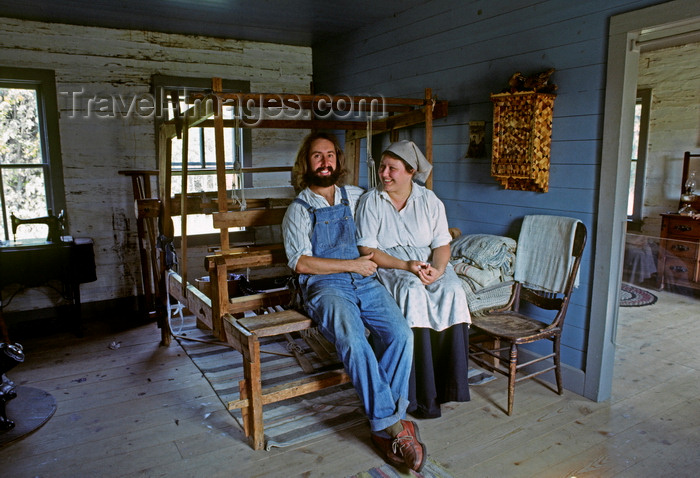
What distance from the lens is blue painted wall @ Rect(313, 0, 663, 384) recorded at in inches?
126

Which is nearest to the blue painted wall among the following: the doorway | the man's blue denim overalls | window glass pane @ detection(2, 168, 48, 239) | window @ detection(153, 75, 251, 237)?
the doorway

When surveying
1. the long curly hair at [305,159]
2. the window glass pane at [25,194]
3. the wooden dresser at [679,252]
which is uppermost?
the long curly hair at [305,159]

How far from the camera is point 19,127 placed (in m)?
4.88

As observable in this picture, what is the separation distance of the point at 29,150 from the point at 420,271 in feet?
13.8

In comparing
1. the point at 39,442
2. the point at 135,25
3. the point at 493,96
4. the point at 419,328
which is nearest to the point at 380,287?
the point at 419,328

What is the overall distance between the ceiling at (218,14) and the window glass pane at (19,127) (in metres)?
0.73

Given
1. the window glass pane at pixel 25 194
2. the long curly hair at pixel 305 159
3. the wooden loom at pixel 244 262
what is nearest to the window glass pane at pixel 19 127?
the window glass pane at pixel 25 194

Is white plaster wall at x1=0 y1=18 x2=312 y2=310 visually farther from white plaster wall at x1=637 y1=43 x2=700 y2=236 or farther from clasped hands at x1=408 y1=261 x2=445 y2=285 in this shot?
white plaster wall at x1=637 y1=43 x2=700 y2=236

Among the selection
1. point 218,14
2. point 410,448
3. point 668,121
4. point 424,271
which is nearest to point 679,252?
point 668,121

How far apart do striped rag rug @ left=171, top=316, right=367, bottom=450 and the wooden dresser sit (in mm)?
4408

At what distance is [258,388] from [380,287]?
93cm

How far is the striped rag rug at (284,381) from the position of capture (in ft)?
9.83

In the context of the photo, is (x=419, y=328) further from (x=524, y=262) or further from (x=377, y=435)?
(x=524, y=262)

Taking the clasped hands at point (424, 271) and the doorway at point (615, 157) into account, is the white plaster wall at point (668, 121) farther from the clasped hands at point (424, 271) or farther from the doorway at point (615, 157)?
the clasped hands at point (424, 271)
